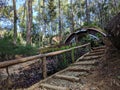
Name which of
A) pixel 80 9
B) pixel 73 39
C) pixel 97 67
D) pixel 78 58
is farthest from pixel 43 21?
pixel 97 67

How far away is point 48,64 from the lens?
6605 mm

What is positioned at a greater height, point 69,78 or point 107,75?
point 107,75

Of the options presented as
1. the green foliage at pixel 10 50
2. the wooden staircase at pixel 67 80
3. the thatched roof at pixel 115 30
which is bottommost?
the wooden staircase at pixel 67 80

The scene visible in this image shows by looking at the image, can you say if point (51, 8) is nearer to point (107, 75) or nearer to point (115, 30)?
point (115, 30)

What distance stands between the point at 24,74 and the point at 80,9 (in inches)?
1460

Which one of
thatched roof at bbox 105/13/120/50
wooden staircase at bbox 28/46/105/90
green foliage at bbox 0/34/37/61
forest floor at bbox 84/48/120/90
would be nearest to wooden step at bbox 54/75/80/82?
wooden staircase at bbox 28/46/105/90

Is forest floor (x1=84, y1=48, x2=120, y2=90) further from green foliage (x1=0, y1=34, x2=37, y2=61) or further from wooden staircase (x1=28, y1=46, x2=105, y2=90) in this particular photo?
green foliage (x1=0, y1=34, x2=37, y2=61)

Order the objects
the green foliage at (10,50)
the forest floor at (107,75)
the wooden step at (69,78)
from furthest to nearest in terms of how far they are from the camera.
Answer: the green foliage at (10,50), the wooden step at (69,78), the forest floor at (107,75)

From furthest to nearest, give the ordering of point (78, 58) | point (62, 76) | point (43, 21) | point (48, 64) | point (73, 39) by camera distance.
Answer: point (43, 21)
point (73, 39)
point (78, 58)
point (48, 64)
point (62, 76)

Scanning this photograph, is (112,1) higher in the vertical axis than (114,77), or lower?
higher

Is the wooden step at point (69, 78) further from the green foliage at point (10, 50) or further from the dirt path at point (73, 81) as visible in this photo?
the green foliage at point (10, 50)

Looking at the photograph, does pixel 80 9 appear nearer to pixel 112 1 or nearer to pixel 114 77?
pixel 112 1

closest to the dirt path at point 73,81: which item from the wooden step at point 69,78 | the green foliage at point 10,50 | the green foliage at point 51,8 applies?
the wooden step at point 69,78

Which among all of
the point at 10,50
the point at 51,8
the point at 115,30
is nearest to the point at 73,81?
the point at 115,30
